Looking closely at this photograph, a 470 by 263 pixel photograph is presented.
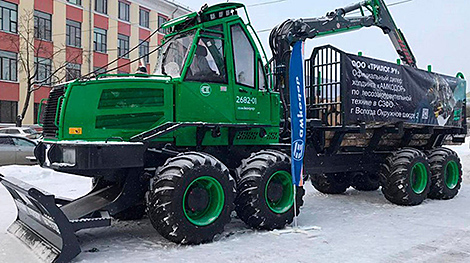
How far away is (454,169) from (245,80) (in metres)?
6.42

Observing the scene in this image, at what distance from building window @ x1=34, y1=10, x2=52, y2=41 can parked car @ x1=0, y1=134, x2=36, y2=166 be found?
1870 cm

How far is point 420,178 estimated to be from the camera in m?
10.4

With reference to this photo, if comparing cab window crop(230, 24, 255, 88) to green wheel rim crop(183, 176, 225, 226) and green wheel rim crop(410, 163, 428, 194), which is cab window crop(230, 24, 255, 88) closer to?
green wheel rim crop(183, 176, 225, 226)

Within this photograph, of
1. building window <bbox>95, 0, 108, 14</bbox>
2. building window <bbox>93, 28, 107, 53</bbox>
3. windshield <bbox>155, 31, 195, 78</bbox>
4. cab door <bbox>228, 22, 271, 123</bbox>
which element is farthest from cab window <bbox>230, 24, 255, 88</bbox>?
building window <bbox>95, 0, 108, 14</bbox>

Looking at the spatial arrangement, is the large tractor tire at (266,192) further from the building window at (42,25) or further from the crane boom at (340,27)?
the building window at (42,25)

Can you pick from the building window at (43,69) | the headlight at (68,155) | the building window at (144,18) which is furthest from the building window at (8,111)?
the headlight at (68,155)

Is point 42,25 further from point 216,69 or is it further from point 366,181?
point 216,69

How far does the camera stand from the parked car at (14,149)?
15445 mm

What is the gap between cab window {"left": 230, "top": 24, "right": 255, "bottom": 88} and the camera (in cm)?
777

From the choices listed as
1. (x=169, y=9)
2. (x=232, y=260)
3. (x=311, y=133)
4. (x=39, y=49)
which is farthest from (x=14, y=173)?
(x=169, y=9)

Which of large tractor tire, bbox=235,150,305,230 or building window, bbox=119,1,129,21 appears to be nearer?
large tractor tire, bbox=235,150,305,230

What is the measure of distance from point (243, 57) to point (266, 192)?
2.22 m

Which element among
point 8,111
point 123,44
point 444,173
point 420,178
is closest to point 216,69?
point 420,178

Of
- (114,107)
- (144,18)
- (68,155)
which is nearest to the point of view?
(68,155)
